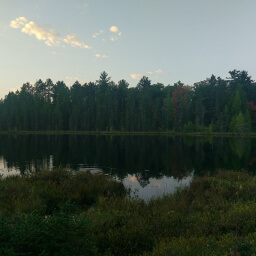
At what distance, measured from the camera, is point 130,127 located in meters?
126

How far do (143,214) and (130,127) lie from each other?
115m

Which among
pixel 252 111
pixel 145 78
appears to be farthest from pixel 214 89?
pixel 145 78

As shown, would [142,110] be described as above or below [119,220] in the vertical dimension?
above

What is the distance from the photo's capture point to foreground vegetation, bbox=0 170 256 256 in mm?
5691

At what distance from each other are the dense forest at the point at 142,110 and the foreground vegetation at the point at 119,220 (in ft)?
346

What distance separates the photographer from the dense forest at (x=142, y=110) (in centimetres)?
11738

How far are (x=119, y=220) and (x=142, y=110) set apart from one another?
120m

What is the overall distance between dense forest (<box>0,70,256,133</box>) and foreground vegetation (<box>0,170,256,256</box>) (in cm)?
10556

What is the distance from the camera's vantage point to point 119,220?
9852 mm

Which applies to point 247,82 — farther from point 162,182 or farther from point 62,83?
point 162,182

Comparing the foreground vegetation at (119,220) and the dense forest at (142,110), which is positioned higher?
the dense forest at (142,110)

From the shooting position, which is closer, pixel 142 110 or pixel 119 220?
pixel 119 220

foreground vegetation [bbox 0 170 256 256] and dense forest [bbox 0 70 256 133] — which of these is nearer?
foreground vegetation [bbox 0 170 256 256]

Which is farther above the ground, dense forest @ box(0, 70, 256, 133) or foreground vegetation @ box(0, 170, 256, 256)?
dense forest @ box(0, 70, 256, 133)
